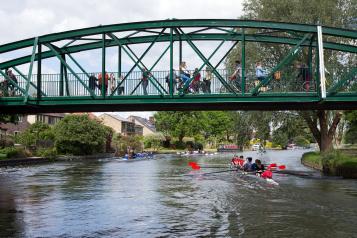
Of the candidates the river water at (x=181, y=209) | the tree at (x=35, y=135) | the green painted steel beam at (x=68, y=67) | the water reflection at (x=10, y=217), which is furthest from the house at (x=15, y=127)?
the water reflection at (x=10, y=217)

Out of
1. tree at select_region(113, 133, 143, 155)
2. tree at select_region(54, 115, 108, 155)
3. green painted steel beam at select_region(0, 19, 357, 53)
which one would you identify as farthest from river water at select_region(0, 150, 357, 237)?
tree at select_region(113, 133, 143, 155)

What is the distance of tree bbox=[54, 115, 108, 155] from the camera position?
75981mm

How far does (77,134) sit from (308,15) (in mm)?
44341

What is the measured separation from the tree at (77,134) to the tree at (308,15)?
37.3 m

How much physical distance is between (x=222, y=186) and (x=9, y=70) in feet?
47.9

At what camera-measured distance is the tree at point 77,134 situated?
76.0 m

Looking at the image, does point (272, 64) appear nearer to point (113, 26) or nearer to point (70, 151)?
point (113, 26)

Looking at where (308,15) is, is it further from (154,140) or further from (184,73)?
(154,140)

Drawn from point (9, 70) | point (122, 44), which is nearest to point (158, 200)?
point (122, 44)

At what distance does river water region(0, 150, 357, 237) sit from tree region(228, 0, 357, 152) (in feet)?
45.0

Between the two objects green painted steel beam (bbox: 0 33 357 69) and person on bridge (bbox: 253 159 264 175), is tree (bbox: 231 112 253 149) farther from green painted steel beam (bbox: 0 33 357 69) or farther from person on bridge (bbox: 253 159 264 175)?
green painted steel beam (bbox: 0 33 357 69)

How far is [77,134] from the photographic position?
76438mm

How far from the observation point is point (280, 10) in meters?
43.3

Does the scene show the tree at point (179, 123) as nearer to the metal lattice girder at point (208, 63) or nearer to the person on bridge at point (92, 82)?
the person on bridge at point (92, 82)
